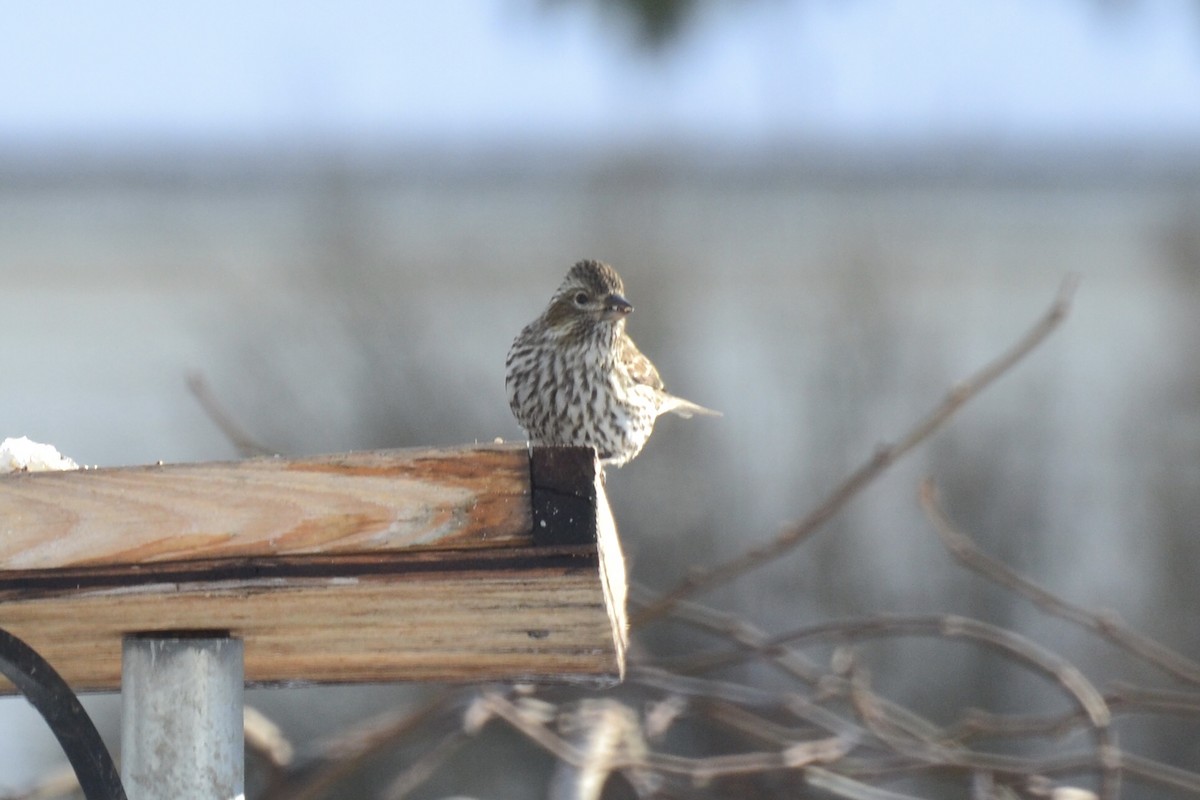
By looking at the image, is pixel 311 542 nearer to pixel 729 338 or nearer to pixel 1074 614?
pixel 1074 614

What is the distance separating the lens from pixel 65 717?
8.71 feet

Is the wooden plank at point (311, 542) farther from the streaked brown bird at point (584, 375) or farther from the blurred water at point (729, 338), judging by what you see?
the blurred water at point (729, 338)

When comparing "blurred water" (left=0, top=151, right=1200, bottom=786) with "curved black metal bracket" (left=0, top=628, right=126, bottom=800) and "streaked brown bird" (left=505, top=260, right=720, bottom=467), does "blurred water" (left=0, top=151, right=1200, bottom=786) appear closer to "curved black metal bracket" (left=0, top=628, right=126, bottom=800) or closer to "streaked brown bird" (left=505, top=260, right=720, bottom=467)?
"streaked brown bird" (left=505, top=260, right=720, bottom=467)

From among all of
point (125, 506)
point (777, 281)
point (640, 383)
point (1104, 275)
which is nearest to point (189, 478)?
point (125, 506)

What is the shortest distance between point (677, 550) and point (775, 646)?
626 centimetres

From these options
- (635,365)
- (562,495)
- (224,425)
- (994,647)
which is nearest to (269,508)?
(562,495)

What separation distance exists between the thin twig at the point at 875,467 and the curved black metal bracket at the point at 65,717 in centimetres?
132

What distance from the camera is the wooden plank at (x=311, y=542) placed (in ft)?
8.13

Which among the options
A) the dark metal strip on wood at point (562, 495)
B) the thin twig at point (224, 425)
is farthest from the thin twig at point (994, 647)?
the dark metal strip on wood at point (562, 495)

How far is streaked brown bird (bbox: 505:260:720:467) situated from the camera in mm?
4977

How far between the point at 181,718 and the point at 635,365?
108 inches

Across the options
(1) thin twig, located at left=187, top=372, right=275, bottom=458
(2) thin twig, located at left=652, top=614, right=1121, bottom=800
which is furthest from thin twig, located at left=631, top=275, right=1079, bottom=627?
(1) thin twig, located at left=187, top=372, right=275, bottom=458

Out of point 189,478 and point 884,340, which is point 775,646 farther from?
point 884,340

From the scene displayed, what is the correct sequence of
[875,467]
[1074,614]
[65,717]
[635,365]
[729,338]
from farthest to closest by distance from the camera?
[729,338] < [635,365] < [1074,614] < [875,467] < [65,717]
